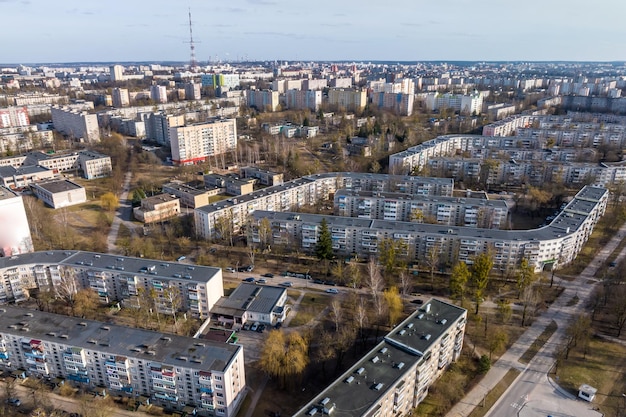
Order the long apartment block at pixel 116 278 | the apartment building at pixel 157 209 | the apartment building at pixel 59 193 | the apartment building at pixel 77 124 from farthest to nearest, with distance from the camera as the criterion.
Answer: the apartment building at pixel 77 124 < the apartment building at pixel 59 193 < the apartment building at pixel 157 209 < the long apartment block at pixel 116 278

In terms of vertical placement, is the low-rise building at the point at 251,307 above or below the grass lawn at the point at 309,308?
above

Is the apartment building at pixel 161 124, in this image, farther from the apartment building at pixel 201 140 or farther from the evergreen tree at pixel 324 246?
the evergreen tree at pixel 324 246

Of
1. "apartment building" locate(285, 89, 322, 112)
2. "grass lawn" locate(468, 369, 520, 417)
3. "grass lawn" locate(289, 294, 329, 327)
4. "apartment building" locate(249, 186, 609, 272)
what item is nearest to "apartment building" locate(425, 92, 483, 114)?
"apartment building" locate(285, 89, 322, 112)

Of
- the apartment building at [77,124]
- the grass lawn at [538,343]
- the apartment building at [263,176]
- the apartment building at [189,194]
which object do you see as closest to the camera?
the grass lawn at [538,343]

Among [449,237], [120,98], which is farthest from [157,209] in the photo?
[120,98]

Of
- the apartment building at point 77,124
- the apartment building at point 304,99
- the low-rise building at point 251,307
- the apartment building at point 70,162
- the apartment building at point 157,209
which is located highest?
the apartment building at point 304,99

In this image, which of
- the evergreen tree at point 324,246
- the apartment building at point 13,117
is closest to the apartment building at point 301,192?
the evergreen tree at point 324,246
